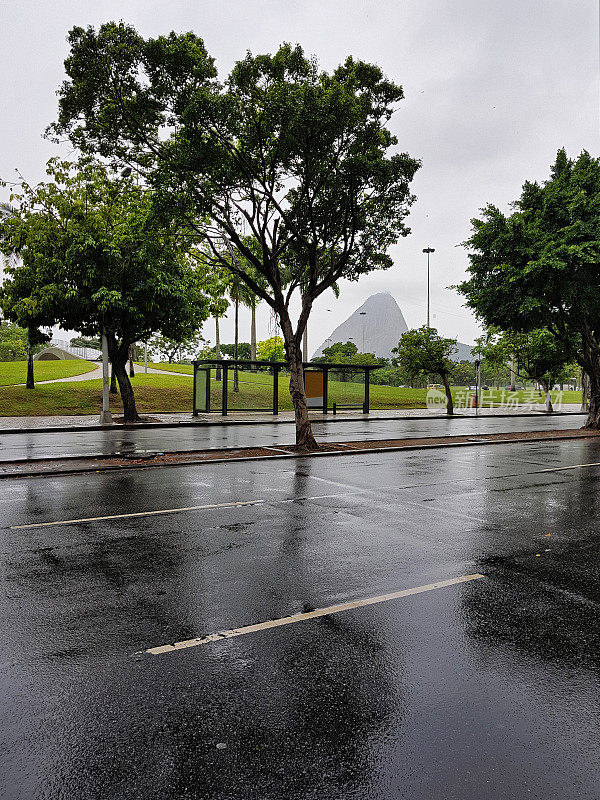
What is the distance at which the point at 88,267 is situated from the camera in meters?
23.3

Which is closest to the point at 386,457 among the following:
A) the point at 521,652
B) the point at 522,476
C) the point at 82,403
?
the point at 522,476

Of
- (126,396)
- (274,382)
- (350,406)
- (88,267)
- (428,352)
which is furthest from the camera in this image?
(350,406)

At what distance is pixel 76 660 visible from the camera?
3.62 metres

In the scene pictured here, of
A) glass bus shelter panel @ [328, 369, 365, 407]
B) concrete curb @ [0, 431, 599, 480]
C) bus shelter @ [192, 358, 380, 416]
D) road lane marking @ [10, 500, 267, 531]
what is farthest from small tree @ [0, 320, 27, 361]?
road lane marking @ [10, 500, 267, 531]

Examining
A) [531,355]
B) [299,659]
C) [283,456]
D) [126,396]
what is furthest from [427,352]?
[299,659]

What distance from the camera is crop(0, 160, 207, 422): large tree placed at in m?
23.3

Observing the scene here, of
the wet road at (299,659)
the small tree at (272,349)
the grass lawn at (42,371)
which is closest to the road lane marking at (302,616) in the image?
the wet road at (299,659)

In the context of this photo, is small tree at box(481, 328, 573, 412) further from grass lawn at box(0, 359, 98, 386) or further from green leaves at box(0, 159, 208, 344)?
grass lawn at box(0, 359, 98, 386)

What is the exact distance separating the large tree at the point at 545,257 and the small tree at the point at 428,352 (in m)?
10.0

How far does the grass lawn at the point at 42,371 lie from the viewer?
1814 inches

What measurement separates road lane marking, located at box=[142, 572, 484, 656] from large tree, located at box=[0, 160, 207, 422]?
1999 centimetres

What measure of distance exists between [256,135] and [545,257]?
1203cm

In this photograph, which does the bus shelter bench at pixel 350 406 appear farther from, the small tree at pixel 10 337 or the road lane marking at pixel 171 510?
the small tree at pixel 10 337

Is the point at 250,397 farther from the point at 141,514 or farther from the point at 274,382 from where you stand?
the point at 141,514
